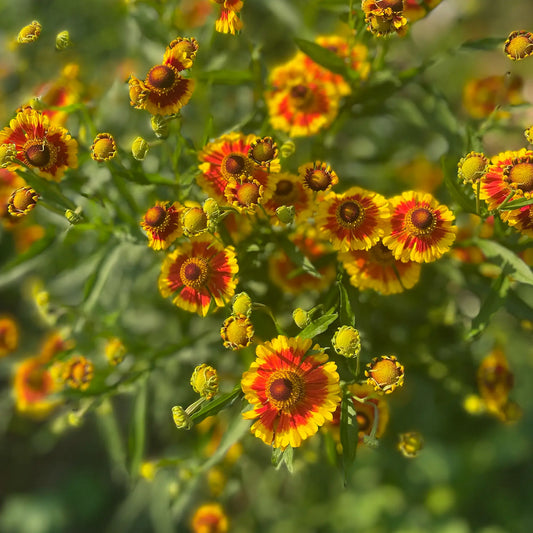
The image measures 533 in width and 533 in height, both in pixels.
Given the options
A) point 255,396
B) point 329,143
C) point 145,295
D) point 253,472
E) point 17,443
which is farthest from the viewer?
point 17,443

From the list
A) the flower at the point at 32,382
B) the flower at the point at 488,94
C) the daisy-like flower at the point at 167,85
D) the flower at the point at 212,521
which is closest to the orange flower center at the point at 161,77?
the daisy-like flower at the point at 167,85

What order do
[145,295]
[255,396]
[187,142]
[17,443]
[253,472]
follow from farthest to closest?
[17,443], [253,472], [145,295], [187,142], [255,396]

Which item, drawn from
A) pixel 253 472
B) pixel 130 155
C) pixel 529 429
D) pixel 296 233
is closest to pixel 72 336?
pixel 130 155

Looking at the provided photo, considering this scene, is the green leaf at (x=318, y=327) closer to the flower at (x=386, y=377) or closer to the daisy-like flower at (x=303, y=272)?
the flower at (x=386, y=377)

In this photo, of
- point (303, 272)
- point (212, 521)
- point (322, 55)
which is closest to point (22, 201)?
point (303, 272)

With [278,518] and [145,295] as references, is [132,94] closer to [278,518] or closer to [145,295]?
[145,295]

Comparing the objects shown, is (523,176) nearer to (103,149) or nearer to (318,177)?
(318,177)

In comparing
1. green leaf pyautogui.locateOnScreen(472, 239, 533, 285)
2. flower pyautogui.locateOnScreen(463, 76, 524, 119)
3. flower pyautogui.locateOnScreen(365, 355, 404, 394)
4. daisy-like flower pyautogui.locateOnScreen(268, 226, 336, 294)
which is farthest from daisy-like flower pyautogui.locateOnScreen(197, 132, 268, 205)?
flower pyautogui.locateOnScreen(463, 76, 524, 119)

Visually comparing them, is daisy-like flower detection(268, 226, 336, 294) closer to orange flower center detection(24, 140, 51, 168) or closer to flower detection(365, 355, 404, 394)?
flower detection(365, 355, 404, 394)
